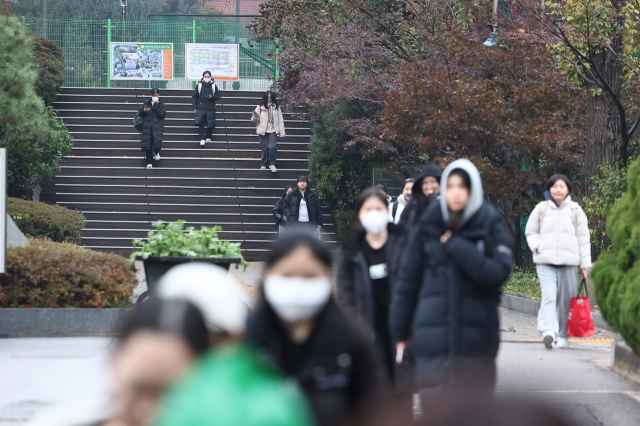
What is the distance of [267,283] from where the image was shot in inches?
124

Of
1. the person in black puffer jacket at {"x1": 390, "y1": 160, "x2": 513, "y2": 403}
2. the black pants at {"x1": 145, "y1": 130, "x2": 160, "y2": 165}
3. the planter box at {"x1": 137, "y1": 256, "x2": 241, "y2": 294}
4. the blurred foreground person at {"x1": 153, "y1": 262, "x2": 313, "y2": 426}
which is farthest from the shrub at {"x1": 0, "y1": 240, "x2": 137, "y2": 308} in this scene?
the black pants at {"x1": 145, "y1": 130, "x2": 160, "y2": 165}

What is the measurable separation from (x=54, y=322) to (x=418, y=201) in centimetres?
517

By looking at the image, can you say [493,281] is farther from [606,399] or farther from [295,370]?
[606,399]

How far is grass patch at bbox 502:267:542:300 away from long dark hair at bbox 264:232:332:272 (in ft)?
41.3

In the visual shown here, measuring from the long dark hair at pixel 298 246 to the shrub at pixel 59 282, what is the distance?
331 inches

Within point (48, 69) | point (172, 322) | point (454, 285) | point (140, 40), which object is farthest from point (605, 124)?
point (140, 40)

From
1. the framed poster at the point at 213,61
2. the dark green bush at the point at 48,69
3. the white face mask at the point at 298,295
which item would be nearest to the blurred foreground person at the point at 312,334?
the white face mask at the point at 298,295

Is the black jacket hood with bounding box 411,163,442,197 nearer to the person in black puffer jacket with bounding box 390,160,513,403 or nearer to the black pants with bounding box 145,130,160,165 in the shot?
the person in black puffer jacket with bounding box 390,160,513,403

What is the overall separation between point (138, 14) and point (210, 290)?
58.9 m

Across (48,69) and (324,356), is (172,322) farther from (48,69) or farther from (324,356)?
A: (48,69)

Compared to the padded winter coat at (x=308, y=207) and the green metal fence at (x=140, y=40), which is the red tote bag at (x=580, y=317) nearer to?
the padded winter coat at (x=308, y=207)

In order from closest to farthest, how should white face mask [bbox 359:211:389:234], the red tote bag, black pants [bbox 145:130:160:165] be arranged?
white face mask [bbox 359:211:389:234] → the red tote bag → black pants [bbox 145:130:160:165]

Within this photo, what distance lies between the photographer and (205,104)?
2838 centimetres

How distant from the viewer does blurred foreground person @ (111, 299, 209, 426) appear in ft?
6.41
